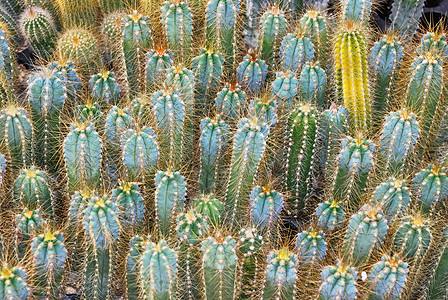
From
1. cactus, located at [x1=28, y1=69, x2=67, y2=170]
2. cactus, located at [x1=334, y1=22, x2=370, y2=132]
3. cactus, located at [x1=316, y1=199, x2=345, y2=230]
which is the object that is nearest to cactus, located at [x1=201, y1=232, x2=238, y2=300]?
cactus, located at [x1=316, y1=199, x2=345, y2=230]

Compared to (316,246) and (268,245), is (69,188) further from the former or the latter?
(316,246)

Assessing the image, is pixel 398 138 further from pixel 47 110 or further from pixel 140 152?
pixel 47 110

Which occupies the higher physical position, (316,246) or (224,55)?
(224,55)

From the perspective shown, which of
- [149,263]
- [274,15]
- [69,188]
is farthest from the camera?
[274,15]

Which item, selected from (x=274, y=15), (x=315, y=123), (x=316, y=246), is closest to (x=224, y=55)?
(x=274, y=15)

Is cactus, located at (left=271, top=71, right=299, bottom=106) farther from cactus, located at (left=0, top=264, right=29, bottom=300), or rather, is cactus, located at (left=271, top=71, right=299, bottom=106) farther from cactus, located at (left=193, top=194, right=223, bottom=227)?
cactus, located at (left=0, top=264, right=29, bottom=300)

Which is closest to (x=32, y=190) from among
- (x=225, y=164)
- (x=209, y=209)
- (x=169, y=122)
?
(x=169, y=122)
